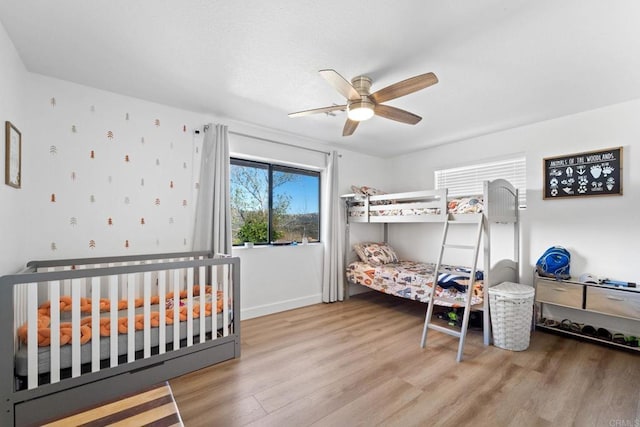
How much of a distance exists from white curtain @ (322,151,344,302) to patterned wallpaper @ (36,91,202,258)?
6.19ft

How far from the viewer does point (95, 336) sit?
185 cm

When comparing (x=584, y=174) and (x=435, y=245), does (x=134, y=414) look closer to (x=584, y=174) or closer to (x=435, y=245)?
(x=435, y=245)

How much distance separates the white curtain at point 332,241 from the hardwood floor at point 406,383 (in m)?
1.17

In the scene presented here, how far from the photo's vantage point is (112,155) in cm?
269

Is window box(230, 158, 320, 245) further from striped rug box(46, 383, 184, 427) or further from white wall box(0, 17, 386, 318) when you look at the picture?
striped rug box(46, 383, 184, 427)

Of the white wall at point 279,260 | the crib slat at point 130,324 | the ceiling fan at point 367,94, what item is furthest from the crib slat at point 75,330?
the ceiling fan at point 367,94

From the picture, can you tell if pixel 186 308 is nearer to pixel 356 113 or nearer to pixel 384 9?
pixel 356 113

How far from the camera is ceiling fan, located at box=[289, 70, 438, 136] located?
1.95 m

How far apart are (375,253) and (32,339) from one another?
12.3 ft

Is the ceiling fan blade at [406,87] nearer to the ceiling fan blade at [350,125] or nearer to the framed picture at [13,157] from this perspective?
the ceiling fan blade at [350,125]

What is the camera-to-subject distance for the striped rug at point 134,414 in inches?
65.7

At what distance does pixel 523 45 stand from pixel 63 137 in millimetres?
3719

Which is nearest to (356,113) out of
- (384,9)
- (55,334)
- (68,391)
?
(384,9)

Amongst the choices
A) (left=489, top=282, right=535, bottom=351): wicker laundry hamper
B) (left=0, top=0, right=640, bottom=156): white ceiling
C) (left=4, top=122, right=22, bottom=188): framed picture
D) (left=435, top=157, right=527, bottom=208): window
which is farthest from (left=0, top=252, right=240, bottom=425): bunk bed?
(left=435, top=157, right=527, bottom=208): window
